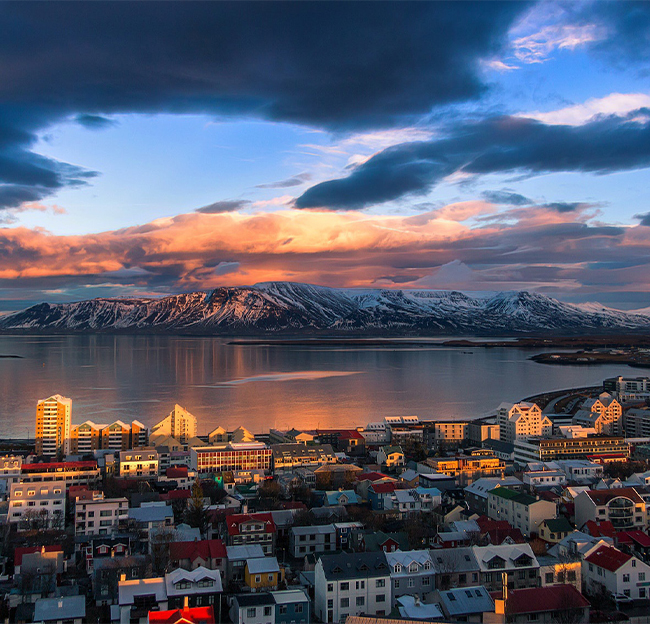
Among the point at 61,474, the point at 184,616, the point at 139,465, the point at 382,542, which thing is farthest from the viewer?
the point at 139,465

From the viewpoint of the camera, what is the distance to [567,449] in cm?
1250

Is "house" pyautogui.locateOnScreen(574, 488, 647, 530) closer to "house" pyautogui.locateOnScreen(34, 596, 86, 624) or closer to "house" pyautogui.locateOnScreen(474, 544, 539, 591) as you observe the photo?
"house" pyautogui.locateOnScreen(474, 544, 539, 591)

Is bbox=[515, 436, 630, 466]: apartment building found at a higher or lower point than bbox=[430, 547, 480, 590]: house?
lower

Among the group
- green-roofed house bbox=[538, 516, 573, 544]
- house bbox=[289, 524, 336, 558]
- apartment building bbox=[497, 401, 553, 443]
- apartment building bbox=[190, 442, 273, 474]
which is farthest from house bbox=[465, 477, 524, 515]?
apartment building bbox=[497, 401, 553, 443]

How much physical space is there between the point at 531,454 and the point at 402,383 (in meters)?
15.0

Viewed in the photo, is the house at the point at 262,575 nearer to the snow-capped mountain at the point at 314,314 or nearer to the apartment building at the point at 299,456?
the apartment building at the point at 299,456

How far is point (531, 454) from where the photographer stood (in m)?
12.2

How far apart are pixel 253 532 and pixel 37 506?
302cm

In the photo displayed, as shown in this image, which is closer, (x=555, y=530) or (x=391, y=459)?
(x=555, y=530)

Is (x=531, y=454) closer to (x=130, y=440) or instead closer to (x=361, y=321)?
(x=130, y=440)

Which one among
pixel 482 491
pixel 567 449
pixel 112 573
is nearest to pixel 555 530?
pixel 482 491

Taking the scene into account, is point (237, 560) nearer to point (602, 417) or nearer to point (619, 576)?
point (619, 576)

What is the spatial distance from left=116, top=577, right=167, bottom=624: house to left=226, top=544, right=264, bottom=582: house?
0.83 meters

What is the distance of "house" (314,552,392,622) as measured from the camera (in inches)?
207
